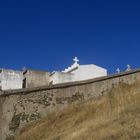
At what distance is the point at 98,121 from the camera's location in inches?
697

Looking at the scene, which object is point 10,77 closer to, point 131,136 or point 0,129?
point 0,129

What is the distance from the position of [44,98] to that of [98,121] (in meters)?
4.00

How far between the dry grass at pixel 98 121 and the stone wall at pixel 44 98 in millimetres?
406

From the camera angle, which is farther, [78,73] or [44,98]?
[78,73]

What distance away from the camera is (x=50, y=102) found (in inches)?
821

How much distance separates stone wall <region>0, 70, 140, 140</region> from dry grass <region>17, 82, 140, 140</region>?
41 centimetres

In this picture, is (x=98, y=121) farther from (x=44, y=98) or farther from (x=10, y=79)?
(x=10, y=79)

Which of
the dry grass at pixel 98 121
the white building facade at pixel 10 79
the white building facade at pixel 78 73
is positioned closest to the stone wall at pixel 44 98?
the dry grass at pixel 98 121

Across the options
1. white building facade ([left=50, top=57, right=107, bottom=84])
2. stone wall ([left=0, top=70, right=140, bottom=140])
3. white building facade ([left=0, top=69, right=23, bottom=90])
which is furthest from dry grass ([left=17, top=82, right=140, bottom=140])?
white building facade ([left=0, top=69, right=23, bottom=90])

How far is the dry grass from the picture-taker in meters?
15.7

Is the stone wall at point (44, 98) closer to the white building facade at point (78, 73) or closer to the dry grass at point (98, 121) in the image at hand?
the dry grass at point (98, 121)

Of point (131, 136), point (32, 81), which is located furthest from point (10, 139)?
point (32, 81)

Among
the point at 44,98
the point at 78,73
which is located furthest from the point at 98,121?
the point at 78,73

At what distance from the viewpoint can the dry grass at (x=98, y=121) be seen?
15708 millimetres
